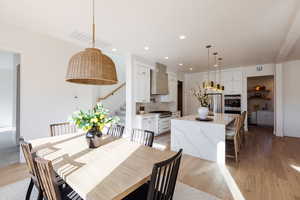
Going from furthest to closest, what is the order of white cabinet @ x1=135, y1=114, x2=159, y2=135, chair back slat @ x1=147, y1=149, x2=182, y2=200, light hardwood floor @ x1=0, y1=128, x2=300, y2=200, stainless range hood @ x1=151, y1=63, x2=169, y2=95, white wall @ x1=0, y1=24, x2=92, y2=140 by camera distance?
stainless range hood @ x1=151, y1=63, x2=169, y2=95, white cabinet @ x1=135, y1=114, x2=159, y2=135, white wall @ x1=0, y1=24, x2=92, y2=140, light hardwood floor @ x1=0, y1=128, x2=300, y2=200, chair back slat @ x1=147, y1=149, x2=182, y2=200

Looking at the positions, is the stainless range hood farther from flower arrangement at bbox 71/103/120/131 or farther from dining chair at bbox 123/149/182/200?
dining chair at bbox 123/149/182/200

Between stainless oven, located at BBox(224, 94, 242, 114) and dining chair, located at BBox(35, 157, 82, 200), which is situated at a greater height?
stainless oven, located at BBox(224, 94, 242, 114)

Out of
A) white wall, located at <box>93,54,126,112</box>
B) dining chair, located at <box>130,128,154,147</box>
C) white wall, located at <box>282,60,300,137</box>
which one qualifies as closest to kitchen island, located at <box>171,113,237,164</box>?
dining chair, located at <box>130,128,154,147</box>

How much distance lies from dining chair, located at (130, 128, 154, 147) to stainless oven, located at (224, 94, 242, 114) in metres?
5.27

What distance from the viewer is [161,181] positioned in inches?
43.2

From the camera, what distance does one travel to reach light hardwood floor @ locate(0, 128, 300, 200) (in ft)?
6.51

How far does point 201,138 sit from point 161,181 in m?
2.34

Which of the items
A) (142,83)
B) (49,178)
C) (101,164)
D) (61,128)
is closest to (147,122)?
(142,83)

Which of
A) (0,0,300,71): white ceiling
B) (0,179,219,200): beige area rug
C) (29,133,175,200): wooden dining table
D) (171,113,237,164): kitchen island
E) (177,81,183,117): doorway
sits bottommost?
(0,179,219,200): beige area rug

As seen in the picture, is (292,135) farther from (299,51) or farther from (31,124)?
(31,124)

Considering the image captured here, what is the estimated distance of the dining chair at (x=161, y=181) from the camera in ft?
3.15

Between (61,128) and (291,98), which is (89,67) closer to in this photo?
(61,128)

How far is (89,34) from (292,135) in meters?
7.13

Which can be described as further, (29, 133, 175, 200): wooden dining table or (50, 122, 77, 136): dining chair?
(50, 122, 77, 136): dining chair
